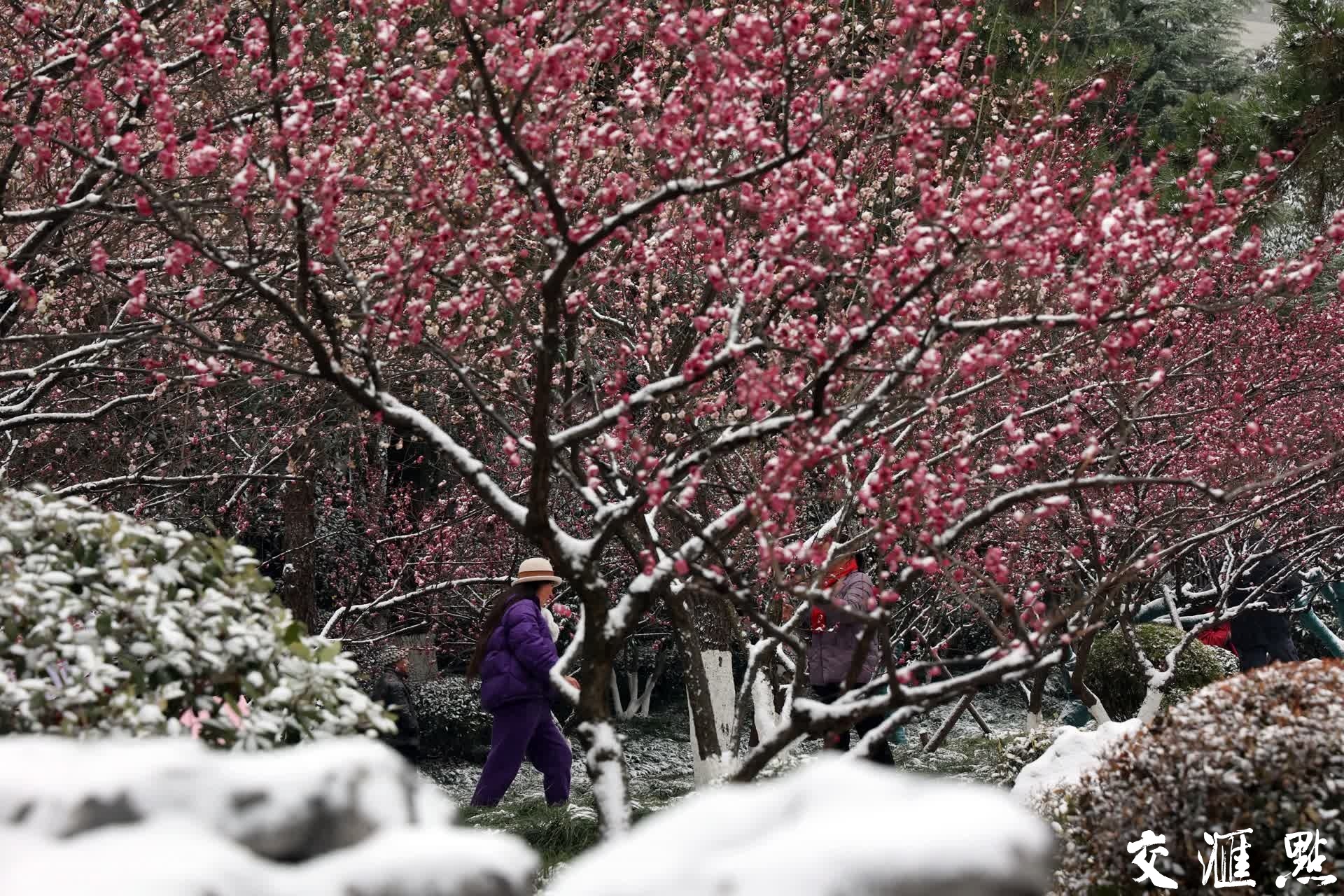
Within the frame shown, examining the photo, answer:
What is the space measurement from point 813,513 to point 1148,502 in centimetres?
281

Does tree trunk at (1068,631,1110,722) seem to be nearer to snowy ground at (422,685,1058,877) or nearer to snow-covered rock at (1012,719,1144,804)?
snowy ground at (422,685,1058,877)

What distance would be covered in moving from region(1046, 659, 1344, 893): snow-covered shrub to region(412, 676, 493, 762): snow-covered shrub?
409 inches

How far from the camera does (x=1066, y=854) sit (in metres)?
4.67

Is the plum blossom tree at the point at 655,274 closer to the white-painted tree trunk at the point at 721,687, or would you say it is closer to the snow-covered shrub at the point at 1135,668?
the white-painted tree trunk at the point at 721,687

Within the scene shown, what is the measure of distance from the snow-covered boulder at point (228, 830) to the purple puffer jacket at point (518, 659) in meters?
5.25

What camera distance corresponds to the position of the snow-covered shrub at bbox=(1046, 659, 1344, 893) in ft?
13.0

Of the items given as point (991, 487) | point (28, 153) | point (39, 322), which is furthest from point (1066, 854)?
point (28, 153)

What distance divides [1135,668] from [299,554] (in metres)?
7.34

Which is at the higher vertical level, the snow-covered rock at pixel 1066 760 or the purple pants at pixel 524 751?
the purple pants at pixel 524 751

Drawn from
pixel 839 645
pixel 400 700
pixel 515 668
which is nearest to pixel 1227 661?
pixel 839 645

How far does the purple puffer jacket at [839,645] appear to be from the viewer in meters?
8.05

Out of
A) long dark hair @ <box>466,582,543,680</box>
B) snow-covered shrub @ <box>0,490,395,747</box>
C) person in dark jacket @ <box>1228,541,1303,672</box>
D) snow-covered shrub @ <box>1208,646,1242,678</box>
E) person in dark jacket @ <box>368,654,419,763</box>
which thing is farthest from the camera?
snow-covered shrub @ <box>1208,646,1242,678</box>

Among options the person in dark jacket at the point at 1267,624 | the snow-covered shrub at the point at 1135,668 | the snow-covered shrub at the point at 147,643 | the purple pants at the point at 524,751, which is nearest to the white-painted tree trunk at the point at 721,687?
the purple pants at the point at 524,751

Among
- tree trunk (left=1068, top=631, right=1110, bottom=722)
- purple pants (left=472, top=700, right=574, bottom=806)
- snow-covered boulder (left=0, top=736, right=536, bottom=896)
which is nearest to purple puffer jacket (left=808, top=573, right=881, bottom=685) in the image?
tree trunk (left=1068, top=631, right=1110, bottom=722)
